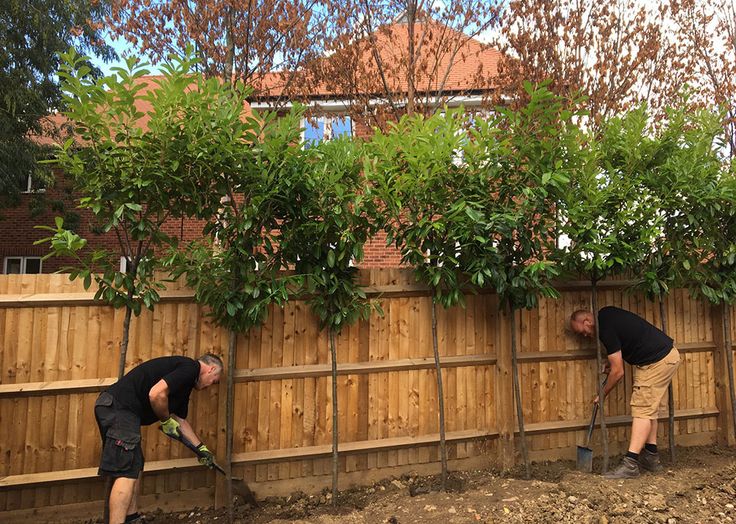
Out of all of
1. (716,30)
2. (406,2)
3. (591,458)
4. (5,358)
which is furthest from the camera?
(716,30)

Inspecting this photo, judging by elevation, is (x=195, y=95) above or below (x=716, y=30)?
below

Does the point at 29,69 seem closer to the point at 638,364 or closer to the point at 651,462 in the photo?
the point at 638,364

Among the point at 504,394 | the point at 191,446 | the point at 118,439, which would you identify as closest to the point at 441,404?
the point at 504,394

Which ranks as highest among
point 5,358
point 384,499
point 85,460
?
point 5,358

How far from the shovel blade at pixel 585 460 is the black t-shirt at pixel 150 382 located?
3724 mm

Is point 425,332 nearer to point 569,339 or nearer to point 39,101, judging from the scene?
point 569,339

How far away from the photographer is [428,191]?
3984 millimetres

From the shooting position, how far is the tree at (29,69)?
34.9ft

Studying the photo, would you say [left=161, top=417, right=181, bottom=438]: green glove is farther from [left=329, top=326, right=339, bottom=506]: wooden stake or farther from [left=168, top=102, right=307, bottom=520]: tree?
[left=329, top=326, right=339, bottom=506]: wooden stake

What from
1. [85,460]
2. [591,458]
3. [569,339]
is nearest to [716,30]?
[569,339]

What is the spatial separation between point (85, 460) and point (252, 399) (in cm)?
136

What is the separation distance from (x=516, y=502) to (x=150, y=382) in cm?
305

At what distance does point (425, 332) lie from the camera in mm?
4715

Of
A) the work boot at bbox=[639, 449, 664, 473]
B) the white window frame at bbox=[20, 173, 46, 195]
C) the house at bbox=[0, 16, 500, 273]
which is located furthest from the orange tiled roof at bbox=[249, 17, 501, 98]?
the white window frame at bbox=[20, 173, 46, 195]
